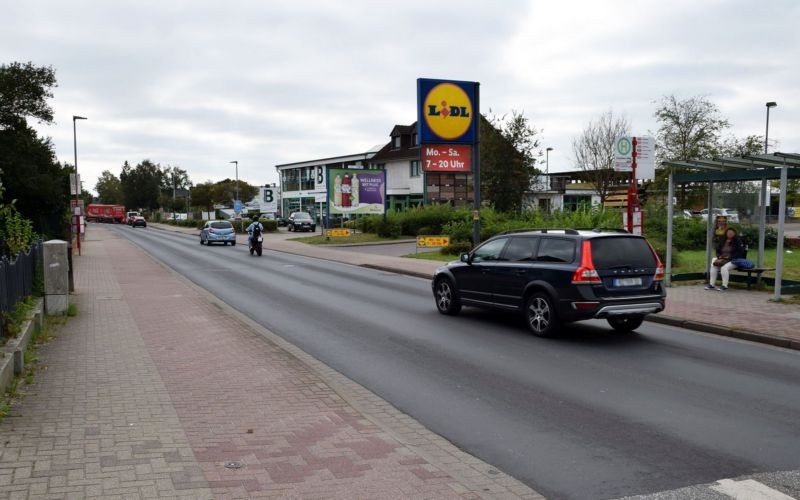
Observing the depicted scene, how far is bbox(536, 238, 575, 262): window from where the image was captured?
31.6ft

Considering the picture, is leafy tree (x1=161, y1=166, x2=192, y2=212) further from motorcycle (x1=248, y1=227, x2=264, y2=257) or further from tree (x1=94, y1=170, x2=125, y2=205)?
motorcycle (x1=248, y1=227, x2=264, y2=257)

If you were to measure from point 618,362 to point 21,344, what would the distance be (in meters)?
6.76

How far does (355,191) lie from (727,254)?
28217 millimetres

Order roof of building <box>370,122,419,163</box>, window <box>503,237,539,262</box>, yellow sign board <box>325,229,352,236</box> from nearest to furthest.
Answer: window <box>503,237,539,262</box> → yellow sign board <box>325,229,352,236</box> → roof of building <box>370,122,419,163</box>

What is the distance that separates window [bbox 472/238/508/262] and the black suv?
0.38ft

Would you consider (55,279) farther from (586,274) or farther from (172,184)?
(172,184)

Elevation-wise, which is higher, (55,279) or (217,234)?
(55,279)

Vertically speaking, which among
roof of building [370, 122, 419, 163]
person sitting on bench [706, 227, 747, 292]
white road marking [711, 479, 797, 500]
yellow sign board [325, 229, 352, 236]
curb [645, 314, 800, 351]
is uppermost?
roof of building [370, 122, 419, 163]

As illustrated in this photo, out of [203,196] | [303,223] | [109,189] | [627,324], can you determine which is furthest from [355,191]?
[109,189]

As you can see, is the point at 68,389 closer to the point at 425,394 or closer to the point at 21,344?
the point at 21,344

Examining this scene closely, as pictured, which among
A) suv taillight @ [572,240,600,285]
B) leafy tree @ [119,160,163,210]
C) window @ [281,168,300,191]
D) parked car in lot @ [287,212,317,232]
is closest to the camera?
suv taillight @ [572,240,600,285]

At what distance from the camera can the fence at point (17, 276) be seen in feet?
24.7

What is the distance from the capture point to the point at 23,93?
30.8 m

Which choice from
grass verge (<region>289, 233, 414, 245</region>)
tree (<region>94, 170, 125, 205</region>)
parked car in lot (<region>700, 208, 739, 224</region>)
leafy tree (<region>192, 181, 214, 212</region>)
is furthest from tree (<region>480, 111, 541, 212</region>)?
tree (<region>94, 170, 125, 205</region>)
